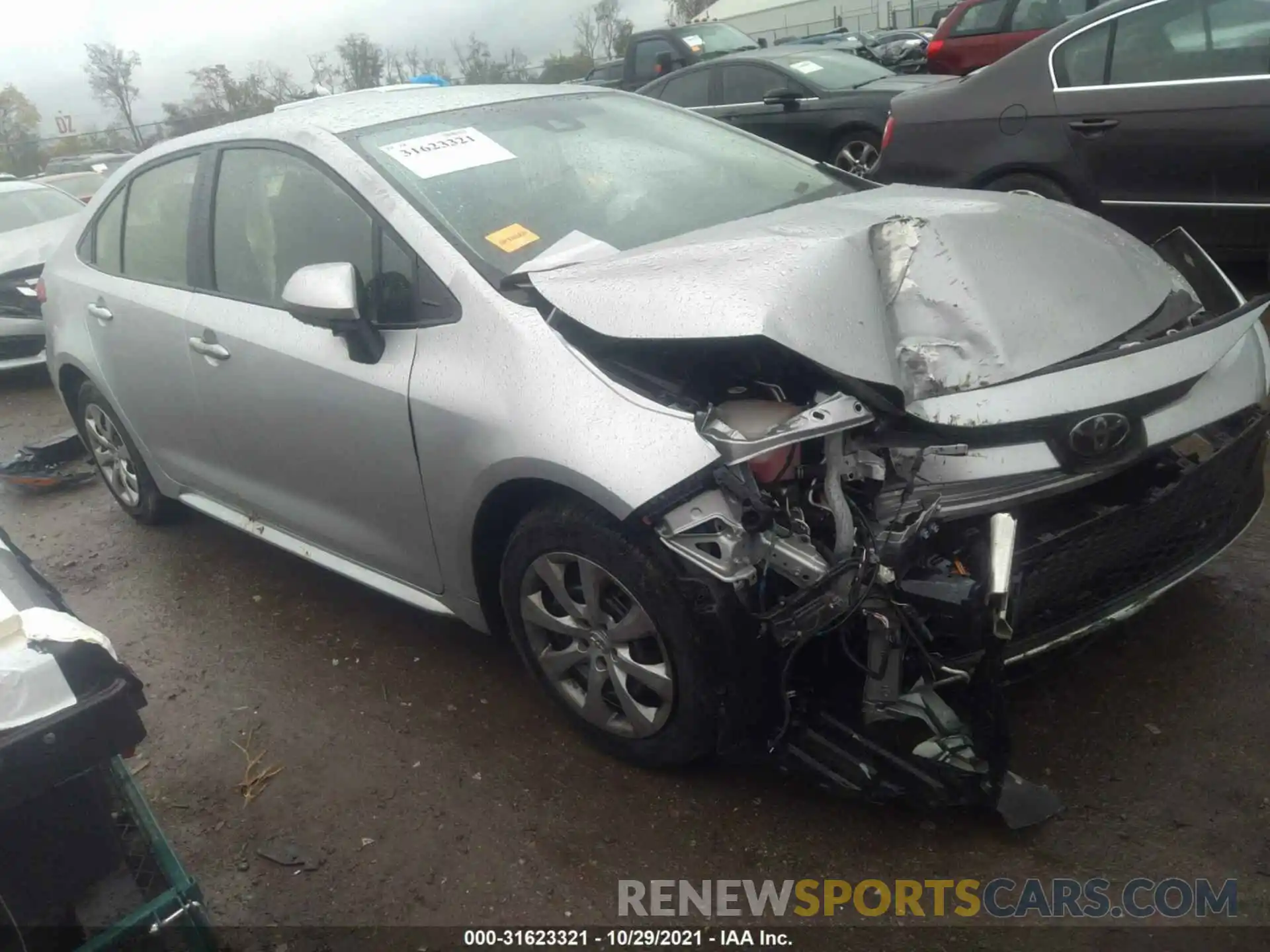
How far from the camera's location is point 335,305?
261 centimetres

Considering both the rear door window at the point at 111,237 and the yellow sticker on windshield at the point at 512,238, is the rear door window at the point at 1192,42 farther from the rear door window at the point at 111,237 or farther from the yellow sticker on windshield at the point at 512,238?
the rear door window at the point at 111,237

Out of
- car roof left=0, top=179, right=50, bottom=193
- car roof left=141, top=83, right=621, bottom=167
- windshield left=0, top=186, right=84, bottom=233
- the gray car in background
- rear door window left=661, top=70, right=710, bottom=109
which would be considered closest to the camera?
car roof left=141, top=83, right=621, bottom=167

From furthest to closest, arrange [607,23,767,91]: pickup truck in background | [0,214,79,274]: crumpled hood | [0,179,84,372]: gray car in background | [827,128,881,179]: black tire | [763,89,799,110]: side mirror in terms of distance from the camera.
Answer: [607,23,767,91]: pickup truck in background < [763,89,799,110]: side mirror < [827,128,881,179]: black tire < [0,214,79,274]: crumpled hood < [0,179,84,372]: gray car in background

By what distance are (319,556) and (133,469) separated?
159cm

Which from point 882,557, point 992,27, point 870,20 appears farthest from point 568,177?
point 870,20

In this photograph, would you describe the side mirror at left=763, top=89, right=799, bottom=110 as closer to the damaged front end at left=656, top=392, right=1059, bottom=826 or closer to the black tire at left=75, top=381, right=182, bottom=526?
the black tire at left=75, top=381, right=182, bottom=526

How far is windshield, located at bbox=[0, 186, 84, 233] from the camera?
8.09 m

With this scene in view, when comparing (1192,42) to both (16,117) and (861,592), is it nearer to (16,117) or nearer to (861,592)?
(861,592)

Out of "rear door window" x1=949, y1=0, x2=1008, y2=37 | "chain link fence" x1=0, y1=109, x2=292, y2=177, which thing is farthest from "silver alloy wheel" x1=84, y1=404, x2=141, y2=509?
"chain link fence" x1=0, y1=109, x2=292, y2=177

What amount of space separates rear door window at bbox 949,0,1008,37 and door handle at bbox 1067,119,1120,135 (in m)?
5.44

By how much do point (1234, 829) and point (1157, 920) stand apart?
32cm

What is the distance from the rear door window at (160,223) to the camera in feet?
11.9

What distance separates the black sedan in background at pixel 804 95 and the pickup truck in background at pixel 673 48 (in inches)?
102

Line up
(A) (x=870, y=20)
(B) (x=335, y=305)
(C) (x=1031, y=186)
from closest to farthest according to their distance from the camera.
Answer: (B) (x=335, y=305) → (C) (x=1031, y=186) → (A) (x=870, y=20)
